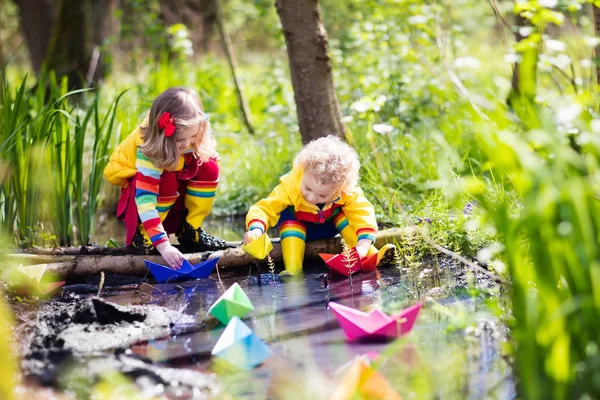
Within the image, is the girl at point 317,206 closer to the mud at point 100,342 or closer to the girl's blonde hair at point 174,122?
the girl's blonde hair at point 174,122

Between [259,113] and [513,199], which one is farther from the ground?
[259,113]

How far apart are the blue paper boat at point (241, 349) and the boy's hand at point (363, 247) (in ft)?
4.10

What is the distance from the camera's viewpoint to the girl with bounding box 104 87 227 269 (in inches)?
135

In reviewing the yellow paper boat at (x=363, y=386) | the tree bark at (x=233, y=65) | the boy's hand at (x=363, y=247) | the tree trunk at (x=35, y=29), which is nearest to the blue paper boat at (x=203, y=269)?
the boy's hand at (x=363, y=247)

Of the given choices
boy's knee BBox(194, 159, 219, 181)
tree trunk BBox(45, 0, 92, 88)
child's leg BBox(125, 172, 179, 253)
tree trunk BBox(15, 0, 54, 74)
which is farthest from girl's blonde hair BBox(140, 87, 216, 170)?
tree trunk BBox(15, 0, 54, 74)

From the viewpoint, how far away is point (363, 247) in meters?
3.53

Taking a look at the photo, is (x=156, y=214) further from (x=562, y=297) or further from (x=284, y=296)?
(x=562, y=297)

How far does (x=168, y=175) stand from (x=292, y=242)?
2.55 ft

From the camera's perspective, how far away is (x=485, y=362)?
2.21 m

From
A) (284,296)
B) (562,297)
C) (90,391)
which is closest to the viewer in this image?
(562,297)

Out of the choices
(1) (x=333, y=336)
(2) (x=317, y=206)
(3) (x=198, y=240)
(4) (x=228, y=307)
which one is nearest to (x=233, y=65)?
(3) (x=198, y=240)

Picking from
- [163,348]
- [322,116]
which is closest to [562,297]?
[163,348]

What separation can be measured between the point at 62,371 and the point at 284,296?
1187 millimetres

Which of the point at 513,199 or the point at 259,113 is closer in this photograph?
the point at 513,199
